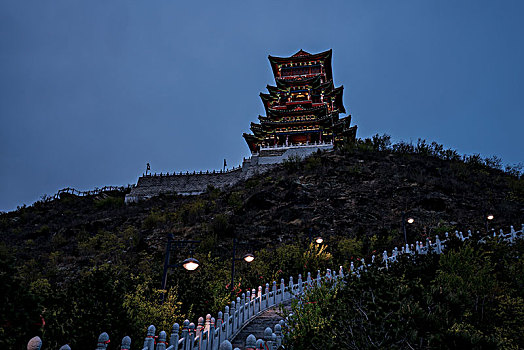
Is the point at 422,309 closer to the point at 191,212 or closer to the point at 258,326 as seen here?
the point at 258,326

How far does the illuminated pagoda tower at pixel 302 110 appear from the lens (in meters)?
43.1

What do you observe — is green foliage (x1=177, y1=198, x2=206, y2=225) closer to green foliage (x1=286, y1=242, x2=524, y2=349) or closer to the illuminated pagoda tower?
the illuminated pagoda tower

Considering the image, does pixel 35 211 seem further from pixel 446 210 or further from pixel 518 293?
pixel 518 293

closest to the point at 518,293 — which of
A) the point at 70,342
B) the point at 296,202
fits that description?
the point at 70,342

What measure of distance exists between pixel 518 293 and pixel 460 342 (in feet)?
25.2

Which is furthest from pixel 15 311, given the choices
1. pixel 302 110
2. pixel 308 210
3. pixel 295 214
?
pixel 302 110

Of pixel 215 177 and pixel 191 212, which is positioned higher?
pixel 215 177

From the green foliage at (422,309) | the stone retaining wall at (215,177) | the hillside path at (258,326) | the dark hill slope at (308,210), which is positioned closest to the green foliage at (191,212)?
the dark hill slope at (308,210)

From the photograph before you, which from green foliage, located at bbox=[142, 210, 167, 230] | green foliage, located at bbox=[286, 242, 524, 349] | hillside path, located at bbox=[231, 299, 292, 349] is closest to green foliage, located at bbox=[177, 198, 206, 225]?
green foliage, located at bbox=[142, 210, 167, 230]

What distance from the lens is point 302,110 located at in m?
43.9

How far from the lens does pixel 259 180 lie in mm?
36438

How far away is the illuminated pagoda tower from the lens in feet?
141

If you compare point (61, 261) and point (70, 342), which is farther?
point (61, 261)

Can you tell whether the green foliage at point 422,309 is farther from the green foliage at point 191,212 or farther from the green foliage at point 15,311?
the green foliage at point 191,212
